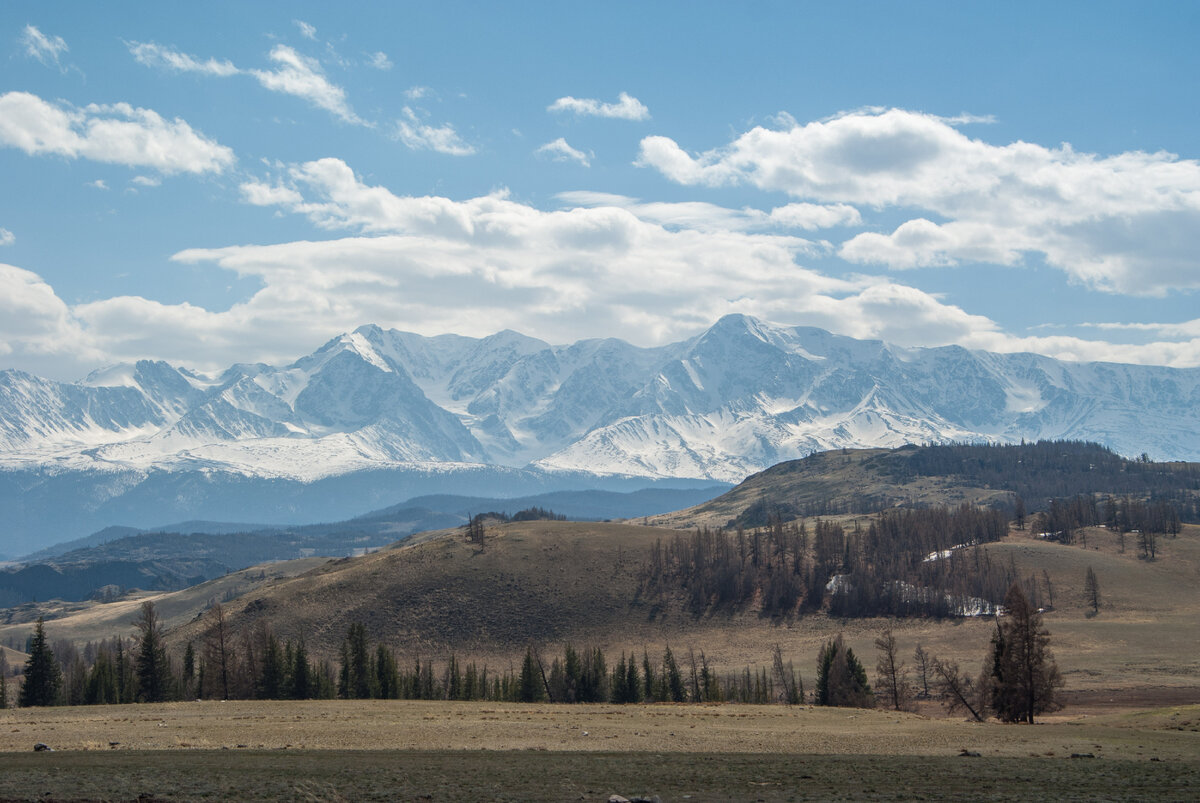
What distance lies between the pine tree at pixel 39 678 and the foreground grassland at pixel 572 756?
117 feet

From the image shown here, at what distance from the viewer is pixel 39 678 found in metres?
99.9

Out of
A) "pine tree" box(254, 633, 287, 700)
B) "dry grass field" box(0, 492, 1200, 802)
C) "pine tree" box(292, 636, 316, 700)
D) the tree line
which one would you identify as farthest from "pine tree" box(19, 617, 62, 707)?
"dry grass field" box(0, 492, 1200, 802)

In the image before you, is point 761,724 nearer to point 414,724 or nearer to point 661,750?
point 661,750

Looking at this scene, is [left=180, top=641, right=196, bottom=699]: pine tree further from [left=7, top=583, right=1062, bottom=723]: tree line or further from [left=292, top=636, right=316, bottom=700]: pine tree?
[left=292, top=636, right=316, bottom=700]: pine tree

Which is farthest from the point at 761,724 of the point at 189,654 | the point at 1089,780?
the point at 189,654

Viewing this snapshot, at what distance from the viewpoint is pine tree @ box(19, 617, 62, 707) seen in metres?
99.5

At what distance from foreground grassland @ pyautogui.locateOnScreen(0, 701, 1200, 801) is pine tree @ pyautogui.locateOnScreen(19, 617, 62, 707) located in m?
35.8

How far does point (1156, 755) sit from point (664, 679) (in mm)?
82443

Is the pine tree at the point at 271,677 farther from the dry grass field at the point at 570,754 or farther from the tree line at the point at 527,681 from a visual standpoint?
the dry grass field at the point at 570,754

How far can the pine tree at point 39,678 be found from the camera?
99.5 metres

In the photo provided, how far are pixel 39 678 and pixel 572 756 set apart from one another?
7708 centimetres

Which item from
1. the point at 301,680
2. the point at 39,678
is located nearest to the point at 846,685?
the point at 301,680

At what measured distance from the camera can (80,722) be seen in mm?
59719

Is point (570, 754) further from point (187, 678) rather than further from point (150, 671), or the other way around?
point (187, 678)
